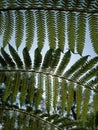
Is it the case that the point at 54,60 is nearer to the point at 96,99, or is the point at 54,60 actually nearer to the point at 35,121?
the point at 96,99

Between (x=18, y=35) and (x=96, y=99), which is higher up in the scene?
(x=18, y=35)

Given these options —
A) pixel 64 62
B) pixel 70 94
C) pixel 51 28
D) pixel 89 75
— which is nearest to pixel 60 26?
pixel 51 28

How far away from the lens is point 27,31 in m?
2.18

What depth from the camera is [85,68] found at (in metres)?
2.29

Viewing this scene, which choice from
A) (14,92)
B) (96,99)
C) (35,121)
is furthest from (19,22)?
(35,121)

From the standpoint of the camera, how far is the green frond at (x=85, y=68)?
2.22 m

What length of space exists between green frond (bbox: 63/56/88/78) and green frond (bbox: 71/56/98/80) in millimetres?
24

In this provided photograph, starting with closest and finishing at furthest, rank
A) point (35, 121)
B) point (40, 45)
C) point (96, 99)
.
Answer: point (40, 45)
point (96, 99)
point (35, 121)

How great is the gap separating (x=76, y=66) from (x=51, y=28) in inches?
14.2

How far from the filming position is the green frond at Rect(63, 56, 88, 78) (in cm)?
224

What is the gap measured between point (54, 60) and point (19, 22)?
0.39 m

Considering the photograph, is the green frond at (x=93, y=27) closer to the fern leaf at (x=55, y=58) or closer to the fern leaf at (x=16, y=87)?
the fern leaf at (x=55, y=58)

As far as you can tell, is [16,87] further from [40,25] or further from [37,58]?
[40,25]

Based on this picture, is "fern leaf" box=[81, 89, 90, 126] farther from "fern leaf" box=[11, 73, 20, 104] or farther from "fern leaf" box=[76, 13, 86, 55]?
"fern leaf" box=[11, 73, 20, 104]
